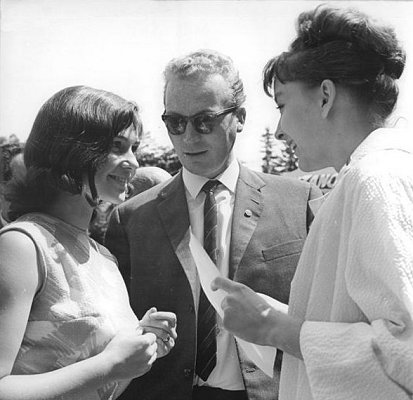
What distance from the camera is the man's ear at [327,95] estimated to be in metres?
1.65

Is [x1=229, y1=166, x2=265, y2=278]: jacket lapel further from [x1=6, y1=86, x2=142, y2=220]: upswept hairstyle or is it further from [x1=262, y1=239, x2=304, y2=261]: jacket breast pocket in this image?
[x1=6, y1=86, x2=142, y2=220]: upswept hairstyle

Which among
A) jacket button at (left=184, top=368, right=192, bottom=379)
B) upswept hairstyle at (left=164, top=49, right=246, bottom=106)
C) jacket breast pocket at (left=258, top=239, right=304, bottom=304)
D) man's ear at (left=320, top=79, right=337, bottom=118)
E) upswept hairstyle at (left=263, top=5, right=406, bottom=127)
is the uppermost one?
upswept hairstyle at (left=263, top=5, right=406, bottom=127)

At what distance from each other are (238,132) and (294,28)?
1.09m

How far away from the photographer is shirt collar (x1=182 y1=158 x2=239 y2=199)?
2699 millimetres

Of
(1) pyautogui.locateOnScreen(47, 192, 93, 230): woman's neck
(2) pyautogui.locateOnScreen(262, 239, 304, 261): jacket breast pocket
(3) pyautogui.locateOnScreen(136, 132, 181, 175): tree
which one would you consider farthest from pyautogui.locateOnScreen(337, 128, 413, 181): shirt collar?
(3) pyautogui.locateOnScreen(136, 132, 181, 175): tree

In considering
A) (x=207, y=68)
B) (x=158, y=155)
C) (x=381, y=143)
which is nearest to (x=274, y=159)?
(x=158, y=155)

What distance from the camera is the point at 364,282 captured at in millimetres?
1427

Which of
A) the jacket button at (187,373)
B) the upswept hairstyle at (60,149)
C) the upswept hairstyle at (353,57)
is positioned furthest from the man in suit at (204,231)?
the upswept hairstyle at (353,57)

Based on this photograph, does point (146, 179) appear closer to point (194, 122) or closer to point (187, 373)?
point (194, 122)

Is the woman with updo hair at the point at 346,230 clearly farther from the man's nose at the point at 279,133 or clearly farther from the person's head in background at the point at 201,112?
the person's head in background at the point at 201,112

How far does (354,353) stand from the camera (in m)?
1.40

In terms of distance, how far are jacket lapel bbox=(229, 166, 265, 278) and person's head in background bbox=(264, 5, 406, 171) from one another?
0.84 meters

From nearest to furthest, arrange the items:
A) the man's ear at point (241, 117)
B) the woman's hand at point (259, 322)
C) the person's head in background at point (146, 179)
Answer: the woman's hand at point (259, 322) → the man's ear at point (241, 117) → the person's head in background at point (146, 179)

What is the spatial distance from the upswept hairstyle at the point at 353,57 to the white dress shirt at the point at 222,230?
98 cm
